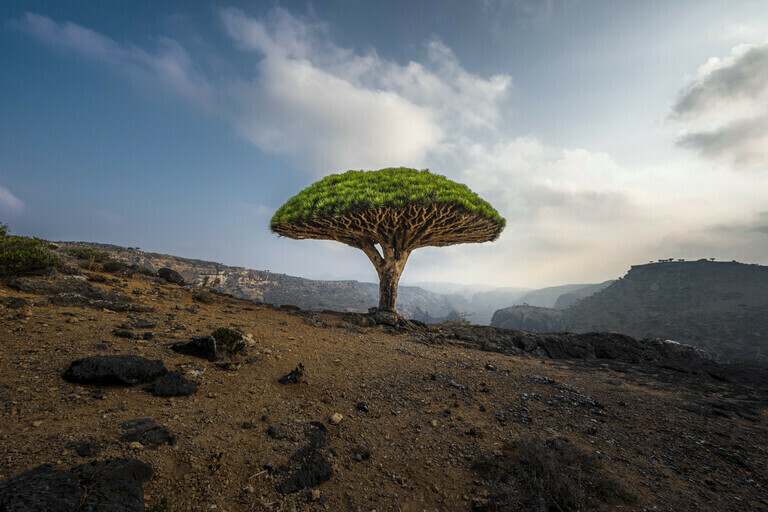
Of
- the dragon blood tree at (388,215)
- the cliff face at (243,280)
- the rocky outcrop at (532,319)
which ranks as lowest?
the rocky outcrop at (532,319)

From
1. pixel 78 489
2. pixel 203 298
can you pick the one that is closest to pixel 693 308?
pixel 203 298

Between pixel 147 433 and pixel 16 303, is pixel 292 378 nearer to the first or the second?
pixel 147 433

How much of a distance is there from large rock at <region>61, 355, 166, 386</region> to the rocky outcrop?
262ft

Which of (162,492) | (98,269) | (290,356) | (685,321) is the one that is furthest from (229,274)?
(685,321)

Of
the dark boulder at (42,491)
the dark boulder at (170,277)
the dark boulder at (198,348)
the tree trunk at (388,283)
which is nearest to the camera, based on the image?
the dark boulder at (42,491)

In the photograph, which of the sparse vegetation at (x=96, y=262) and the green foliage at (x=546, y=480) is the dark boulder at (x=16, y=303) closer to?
the sparse vegetation at (x=96, y=262)

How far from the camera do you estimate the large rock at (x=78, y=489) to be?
1966mm

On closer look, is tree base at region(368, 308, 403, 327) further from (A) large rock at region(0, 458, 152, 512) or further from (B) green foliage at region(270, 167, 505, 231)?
(A) large rock at region(0, 458, 152, 512)

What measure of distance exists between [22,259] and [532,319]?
92.4m

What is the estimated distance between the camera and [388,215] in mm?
12391

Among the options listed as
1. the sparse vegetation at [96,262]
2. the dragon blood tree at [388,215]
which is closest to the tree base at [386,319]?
the dragon blood tree at [388,215]

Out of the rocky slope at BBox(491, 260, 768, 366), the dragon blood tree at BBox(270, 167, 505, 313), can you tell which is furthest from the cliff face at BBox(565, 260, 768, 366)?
the dragon blood tree at BBox(270, 167, 505, 313)

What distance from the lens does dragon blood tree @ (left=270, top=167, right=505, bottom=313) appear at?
1168 cm

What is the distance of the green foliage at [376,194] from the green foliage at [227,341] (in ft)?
22.6
